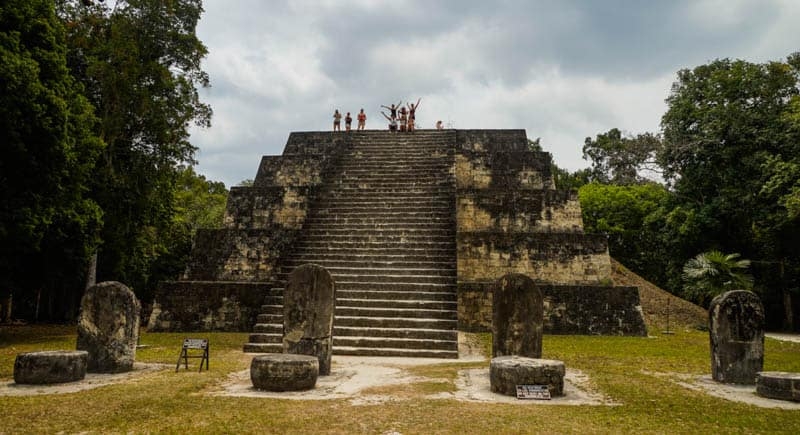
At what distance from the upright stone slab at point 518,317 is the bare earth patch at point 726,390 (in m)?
1.78

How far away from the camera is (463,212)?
1595 cm

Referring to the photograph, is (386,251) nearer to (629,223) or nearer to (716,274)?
(716,274)

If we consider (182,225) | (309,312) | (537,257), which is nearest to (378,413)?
(309,312)

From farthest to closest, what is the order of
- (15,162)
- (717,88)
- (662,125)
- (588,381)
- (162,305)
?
(662,125) → (717,88) → (162,305) → (15,162) → (588,381)

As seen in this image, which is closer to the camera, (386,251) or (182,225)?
(386,251)

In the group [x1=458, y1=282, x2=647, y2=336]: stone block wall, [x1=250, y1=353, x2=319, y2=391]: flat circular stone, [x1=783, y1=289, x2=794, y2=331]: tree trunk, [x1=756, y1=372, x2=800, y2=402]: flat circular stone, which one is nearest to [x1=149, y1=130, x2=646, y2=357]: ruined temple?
[x1=458, y1=282, x2=647, y2=336]: stone block wall

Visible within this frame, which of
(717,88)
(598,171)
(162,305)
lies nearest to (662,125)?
(717,88)

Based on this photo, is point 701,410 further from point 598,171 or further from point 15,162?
point 598,171

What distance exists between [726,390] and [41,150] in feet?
41.0

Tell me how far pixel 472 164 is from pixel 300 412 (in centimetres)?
1369

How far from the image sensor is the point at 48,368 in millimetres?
7090

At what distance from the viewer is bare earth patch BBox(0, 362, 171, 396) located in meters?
6.58

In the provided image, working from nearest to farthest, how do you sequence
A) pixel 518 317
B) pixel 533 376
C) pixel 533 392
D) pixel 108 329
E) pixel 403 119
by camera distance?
1. pixel 533 392
2. pixel 533 376
3. pixel 108 329
4. pixel 518 317
5. pixel 403 119

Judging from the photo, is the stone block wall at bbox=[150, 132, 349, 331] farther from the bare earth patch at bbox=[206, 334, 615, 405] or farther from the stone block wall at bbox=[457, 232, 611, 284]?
the stone block wall at bbox=[457, 232, 611, 284]
